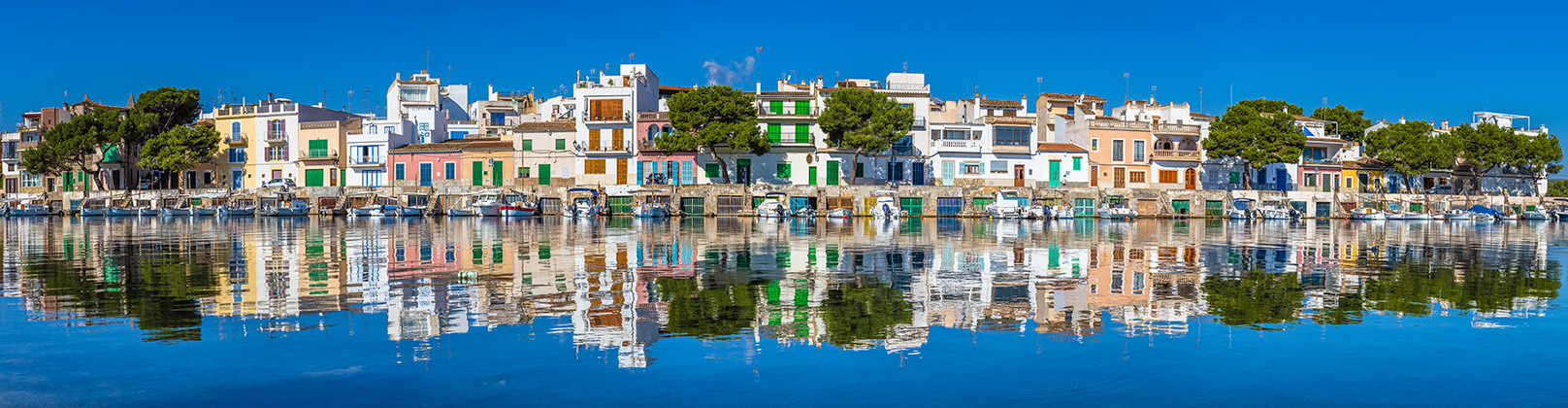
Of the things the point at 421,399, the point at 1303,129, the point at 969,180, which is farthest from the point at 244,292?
the point at 1303,129

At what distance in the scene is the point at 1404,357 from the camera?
35.7 feet

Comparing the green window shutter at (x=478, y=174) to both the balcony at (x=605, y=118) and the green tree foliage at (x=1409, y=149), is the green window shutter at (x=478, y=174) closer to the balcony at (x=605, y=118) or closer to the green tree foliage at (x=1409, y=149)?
the balcony at (x=605, y=118)

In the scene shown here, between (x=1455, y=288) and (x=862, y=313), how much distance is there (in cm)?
1112

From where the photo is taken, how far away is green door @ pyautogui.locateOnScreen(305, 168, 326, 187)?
3280 inches

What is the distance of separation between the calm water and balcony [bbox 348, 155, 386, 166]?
194 feet

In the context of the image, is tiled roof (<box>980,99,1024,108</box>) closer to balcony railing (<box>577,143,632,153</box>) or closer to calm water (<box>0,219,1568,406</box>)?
balcony railing (<box>577,143,632,153</box>)

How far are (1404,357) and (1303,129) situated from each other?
268 feet

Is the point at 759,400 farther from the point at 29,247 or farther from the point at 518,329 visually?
the point at 29,247

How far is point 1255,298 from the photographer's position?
635 inches

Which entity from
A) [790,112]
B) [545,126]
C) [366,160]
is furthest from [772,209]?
[366,160]

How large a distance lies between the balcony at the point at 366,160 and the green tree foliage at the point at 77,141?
718 inches

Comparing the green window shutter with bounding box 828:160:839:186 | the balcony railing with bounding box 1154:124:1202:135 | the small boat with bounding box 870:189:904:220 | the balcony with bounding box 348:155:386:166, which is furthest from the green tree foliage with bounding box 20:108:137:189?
the balcony railing with bounding box 1154:124:1202:135

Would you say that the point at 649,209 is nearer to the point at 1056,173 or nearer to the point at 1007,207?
the point at 1007,207

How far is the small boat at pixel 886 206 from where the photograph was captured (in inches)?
2776
